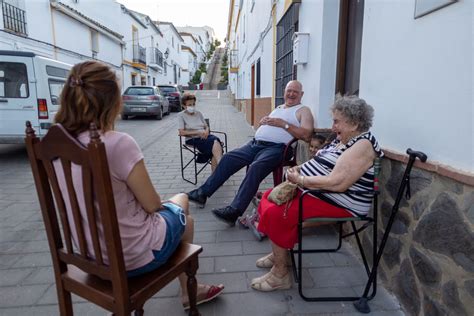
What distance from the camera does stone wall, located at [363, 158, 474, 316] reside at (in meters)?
1.52

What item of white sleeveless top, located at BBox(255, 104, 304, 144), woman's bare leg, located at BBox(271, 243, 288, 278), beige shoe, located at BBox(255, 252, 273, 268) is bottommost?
beige shoe, located at BBox(255, 252, 273, 268)

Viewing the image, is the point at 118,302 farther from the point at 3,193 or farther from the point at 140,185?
the point at 3,193

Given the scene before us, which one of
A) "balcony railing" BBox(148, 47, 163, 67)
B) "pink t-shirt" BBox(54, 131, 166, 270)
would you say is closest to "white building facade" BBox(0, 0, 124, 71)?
"balcony railing" BBox(148, 47, 163, 67)

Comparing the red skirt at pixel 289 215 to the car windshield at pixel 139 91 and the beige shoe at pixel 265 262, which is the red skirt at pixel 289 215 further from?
the car windshield at pixel 139 91

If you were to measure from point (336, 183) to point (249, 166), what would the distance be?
4.91ft

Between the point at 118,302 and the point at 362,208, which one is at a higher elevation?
the point at 362,208

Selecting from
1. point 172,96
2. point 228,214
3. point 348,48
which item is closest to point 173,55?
point 172,96

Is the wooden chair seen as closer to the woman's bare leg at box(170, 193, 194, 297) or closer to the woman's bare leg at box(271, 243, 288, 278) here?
the woman's bare leg at box(170, 193, 194, 297)

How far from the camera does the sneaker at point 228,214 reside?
10.2ft

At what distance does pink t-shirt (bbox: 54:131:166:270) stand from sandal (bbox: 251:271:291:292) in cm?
92

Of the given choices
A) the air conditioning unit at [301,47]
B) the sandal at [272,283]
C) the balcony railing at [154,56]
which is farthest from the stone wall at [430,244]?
the balcony railing at [154,56]

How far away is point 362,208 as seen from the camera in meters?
2.14

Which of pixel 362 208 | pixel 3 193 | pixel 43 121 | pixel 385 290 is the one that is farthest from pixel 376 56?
pixel 43 121

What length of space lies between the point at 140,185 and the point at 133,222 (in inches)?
7.3
